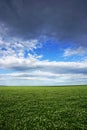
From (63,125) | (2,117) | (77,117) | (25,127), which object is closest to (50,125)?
(63,125)

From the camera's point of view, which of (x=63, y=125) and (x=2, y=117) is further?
(x=2, y=117)

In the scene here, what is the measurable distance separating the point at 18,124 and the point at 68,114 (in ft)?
16.3

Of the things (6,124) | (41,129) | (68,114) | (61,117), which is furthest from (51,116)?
(6,124)

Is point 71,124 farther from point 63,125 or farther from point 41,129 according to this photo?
point 41,129

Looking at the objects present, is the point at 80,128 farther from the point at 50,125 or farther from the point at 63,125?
the point at 50,125

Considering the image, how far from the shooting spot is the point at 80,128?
34.0 feet

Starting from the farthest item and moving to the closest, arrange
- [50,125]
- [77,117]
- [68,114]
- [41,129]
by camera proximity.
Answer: [68,114] → [77,117] → [50,125] → [41,129]

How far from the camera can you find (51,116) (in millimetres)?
13070

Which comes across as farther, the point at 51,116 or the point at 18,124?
the point at 51,116

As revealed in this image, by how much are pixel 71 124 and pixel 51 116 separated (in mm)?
2433

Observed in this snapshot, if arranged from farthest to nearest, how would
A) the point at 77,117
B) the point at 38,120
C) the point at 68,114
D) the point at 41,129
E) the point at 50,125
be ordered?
the point at 68,114 < the point at 77,117 < the point at 38,120 < the point at 50,125 < the point at 41,129

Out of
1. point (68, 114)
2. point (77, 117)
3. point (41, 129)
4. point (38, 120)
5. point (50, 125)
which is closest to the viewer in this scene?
point (41, 129)

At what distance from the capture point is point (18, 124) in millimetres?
11188

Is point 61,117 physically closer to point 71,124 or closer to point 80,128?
point 71,124
